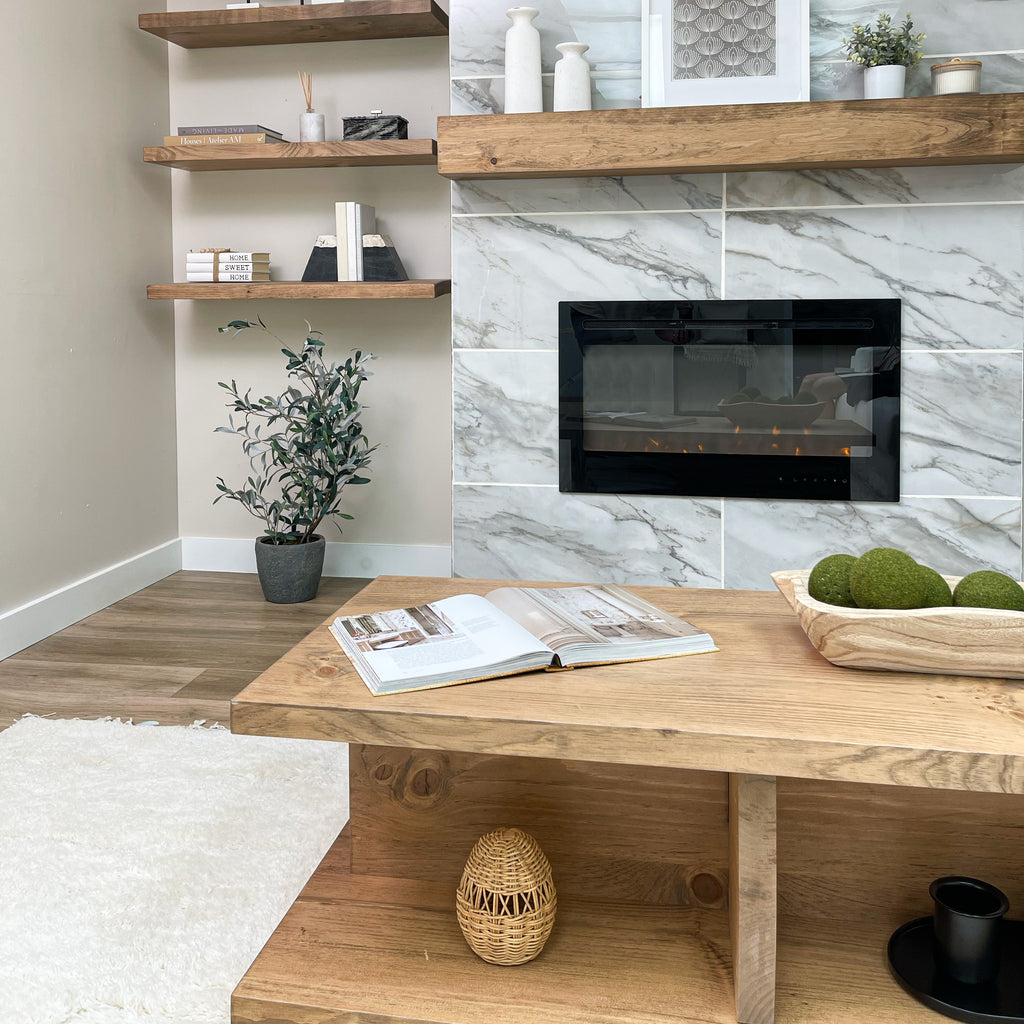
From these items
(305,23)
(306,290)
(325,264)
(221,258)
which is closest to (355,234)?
(325,264)

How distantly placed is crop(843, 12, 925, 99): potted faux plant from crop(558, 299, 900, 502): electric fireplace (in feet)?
1.78

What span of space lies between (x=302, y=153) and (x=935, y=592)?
2.86 meters

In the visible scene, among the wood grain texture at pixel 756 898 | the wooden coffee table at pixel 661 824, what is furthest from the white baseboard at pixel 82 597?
the wood grain texture at pixel 756 898

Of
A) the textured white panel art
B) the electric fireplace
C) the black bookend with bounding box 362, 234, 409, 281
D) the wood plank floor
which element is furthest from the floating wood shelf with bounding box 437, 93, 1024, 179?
the wood plank floor

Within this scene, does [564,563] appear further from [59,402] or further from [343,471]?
[59,402]

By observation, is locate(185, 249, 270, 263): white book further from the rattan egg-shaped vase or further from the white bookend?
the rattan egg-shaped vase

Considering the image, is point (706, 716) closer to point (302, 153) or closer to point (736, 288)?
point (736, 288)

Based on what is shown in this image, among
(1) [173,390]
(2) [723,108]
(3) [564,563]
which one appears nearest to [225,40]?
(1) [173,390]

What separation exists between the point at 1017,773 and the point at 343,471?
2.80 m

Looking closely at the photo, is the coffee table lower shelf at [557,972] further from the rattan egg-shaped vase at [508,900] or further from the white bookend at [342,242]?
the white bookend at [342,242]

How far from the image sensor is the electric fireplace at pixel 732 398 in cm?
287

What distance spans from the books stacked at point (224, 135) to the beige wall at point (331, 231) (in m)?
0.31

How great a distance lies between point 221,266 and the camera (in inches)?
143

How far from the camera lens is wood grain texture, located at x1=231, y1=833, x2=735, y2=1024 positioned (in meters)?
1.11
